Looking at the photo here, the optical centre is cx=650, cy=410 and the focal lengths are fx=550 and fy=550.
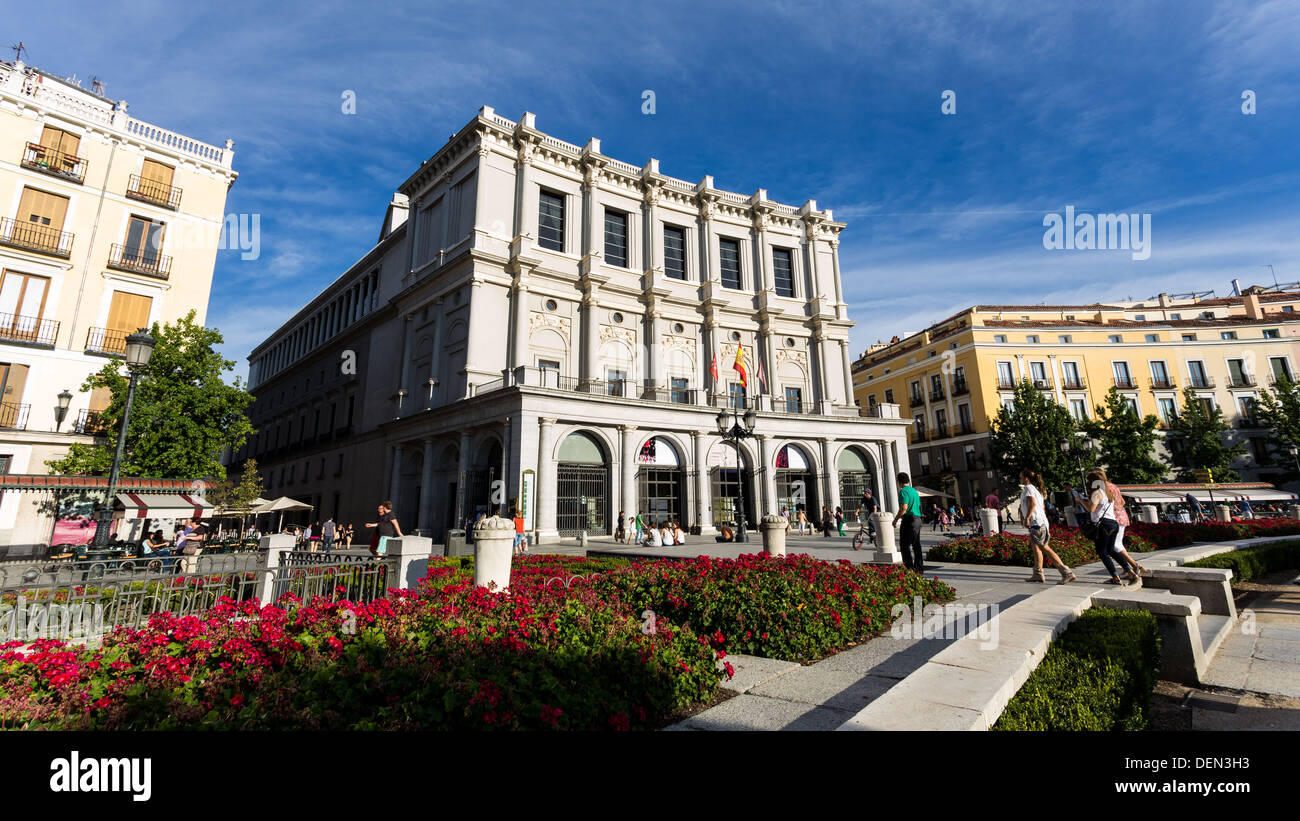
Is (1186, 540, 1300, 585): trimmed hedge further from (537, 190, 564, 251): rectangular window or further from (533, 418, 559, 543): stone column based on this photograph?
(537, 190, 564, 251): rectangular window

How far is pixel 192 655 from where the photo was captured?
4.21m

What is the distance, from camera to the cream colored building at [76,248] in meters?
20.5

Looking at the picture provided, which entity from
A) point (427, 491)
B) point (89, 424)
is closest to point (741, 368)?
point (427, 491)

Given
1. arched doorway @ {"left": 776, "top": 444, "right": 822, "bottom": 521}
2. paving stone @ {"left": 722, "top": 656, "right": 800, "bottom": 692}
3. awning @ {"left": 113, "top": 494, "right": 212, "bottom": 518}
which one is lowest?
paving stone @ {"left": 722, "top": 656, "right": 800, "bottom": 692}

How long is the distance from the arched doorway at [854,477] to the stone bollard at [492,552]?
1066 inches

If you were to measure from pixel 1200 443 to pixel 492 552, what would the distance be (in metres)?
57.1

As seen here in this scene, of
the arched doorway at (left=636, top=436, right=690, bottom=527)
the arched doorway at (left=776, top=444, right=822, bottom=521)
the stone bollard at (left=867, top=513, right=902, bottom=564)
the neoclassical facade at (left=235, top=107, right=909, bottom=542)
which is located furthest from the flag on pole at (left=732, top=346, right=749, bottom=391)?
the stone bollard at (left=867, top=513, right=902, bottom=564)

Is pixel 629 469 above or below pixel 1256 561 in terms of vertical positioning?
above

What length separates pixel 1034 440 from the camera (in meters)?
39.8

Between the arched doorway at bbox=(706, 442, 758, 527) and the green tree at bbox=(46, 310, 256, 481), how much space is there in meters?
21.1

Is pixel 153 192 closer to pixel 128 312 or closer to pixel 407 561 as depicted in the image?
pixel 128 312

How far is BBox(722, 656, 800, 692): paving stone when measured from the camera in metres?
4.86
